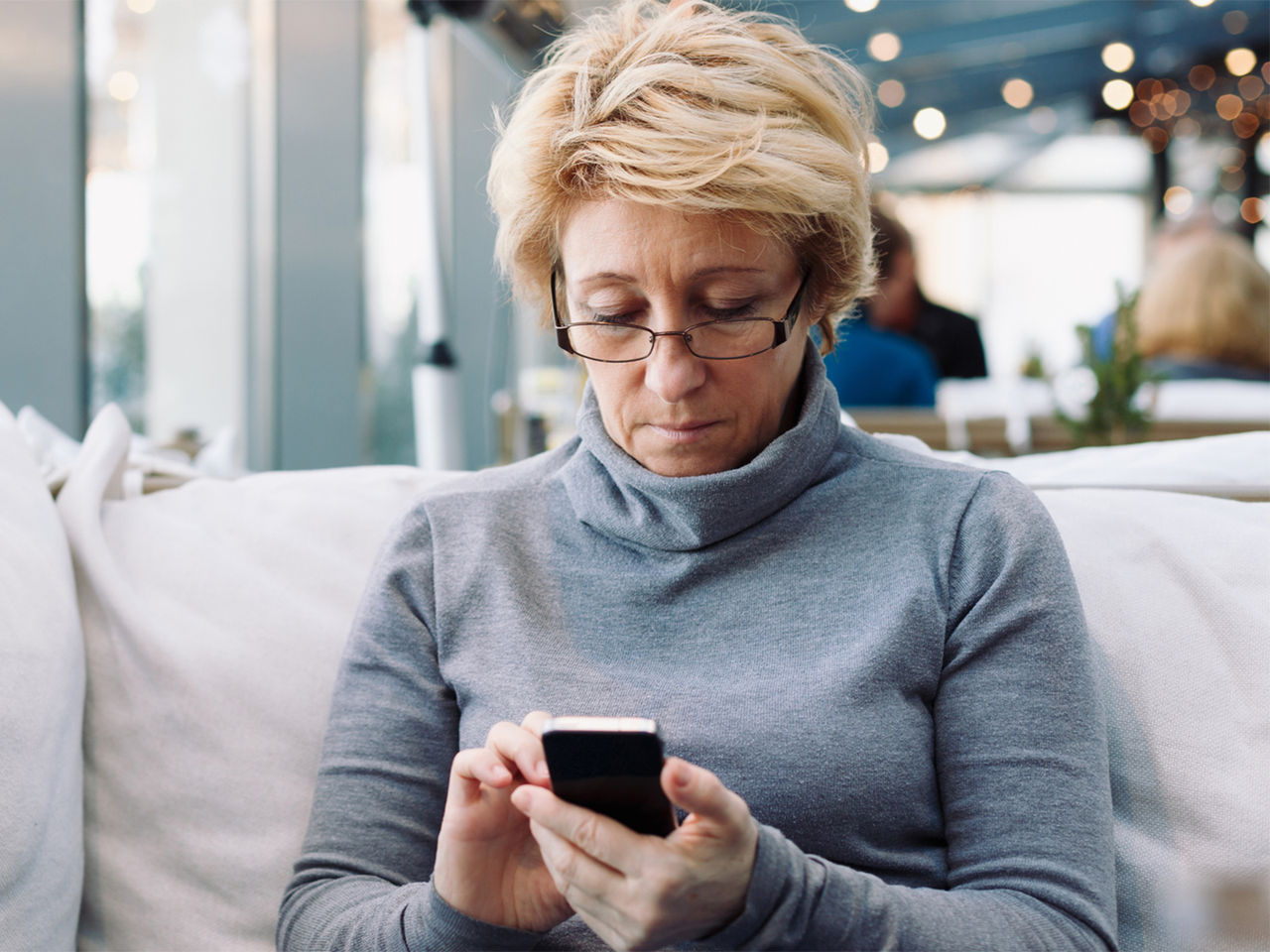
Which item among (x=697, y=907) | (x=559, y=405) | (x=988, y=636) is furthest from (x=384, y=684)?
(x=559, y=405)

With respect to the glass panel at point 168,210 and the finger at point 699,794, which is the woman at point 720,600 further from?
the glass panel at point 168,210

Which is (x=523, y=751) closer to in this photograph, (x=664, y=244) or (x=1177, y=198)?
(x=664, y=244)

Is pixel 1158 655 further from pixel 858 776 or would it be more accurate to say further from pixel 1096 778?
pixel 858 776

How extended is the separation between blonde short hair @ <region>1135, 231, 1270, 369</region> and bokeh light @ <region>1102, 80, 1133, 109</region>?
814 cm

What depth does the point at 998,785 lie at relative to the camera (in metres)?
0.89

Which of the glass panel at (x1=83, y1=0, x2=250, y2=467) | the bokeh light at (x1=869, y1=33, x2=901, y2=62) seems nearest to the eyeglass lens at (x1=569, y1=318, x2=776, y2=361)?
the glass panel at (x1=83, y1=0, x2=250, y2=467)

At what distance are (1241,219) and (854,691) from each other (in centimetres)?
1027

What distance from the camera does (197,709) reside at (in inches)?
44.8

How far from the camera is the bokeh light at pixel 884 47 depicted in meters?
8.22

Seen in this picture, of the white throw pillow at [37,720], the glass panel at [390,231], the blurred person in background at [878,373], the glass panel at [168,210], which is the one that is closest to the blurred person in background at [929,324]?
the blurred person in background at [878,373]

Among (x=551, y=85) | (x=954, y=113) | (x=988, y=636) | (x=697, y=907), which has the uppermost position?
(x=954, y=113)

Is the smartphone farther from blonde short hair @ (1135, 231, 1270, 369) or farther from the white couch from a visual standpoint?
blonde short hair @ (1135, 231, 1270, 369)

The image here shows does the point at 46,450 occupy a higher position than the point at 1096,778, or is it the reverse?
the point at 46,450

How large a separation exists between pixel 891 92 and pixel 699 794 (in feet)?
33.7
